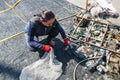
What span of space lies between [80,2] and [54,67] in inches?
83.3

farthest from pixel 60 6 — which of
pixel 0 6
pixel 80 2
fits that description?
pixel 0 6

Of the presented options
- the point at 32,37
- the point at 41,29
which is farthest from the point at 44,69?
the point at 41,29

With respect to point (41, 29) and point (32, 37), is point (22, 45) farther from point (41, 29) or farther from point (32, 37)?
point (41, 29)

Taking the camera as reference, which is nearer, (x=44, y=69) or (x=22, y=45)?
(x=44, y=69)

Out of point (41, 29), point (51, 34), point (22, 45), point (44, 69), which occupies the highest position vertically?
point (41, 29)

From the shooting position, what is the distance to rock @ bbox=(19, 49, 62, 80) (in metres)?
3.43

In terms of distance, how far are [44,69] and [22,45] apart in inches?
29.0

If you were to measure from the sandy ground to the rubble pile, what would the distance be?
0.55 feet

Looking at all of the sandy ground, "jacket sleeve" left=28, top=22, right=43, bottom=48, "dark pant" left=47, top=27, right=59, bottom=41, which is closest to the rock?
the sandy ground

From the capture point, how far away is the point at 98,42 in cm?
404

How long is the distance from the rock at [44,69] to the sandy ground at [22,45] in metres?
0.10

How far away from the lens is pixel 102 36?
4.09 m

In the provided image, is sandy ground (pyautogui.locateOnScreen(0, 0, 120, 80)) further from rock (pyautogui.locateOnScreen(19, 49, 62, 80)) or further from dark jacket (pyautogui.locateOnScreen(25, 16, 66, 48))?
dark jacket (pyautogui.locateOnScreen(25, 16, 66, 48))

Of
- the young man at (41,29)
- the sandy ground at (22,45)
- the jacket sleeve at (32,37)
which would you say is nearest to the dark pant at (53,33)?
the young man at (41,29)
